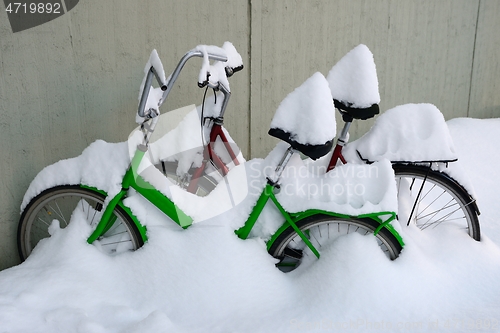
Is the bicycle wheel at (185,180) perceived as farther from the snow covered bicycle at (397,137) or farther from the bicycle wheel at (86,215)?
the snow covered bicycle at (397,137)

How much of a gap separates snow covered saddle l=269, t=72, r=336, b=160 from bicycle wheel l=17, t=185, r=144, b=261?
1.05m

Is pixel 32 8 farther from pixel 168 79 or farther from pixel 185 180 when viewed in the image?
pixel 185 180

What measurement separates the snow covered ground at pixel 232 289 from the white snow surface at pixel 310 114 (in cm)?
67

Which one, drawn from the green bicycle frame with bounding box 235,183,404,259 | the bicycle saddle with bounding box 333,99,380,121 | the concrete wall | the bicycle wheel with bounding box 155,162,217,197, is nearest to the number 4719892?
the concrete wall

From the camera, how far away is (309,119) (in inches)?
87.6

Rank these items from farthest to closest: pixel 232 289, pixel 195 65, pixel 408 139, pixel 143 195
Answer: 1. pixel 195 65
2. pixel 408 139
3. pixel 143 195
4. pixel 232 289

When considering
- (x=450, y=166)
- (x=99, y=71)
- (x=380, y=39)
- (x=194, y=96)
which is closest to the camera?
(x=450, y=166)

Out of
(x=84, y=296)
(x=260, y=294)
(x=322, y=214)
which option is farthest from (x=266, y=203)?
(x=84, y=296)

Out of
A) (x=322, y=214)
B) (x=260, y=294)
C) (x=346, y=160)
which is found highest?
(x=346, y=160)

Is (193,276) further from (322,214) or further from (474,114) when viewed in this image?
(474,114)

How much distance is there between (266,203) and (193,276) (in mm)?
576

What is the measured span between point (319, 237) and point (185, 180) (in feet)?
3.07

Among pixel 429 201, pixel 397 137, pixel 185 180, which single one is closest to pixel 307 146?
pixel 397 137

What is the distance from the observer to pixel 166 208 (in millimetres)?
2527
